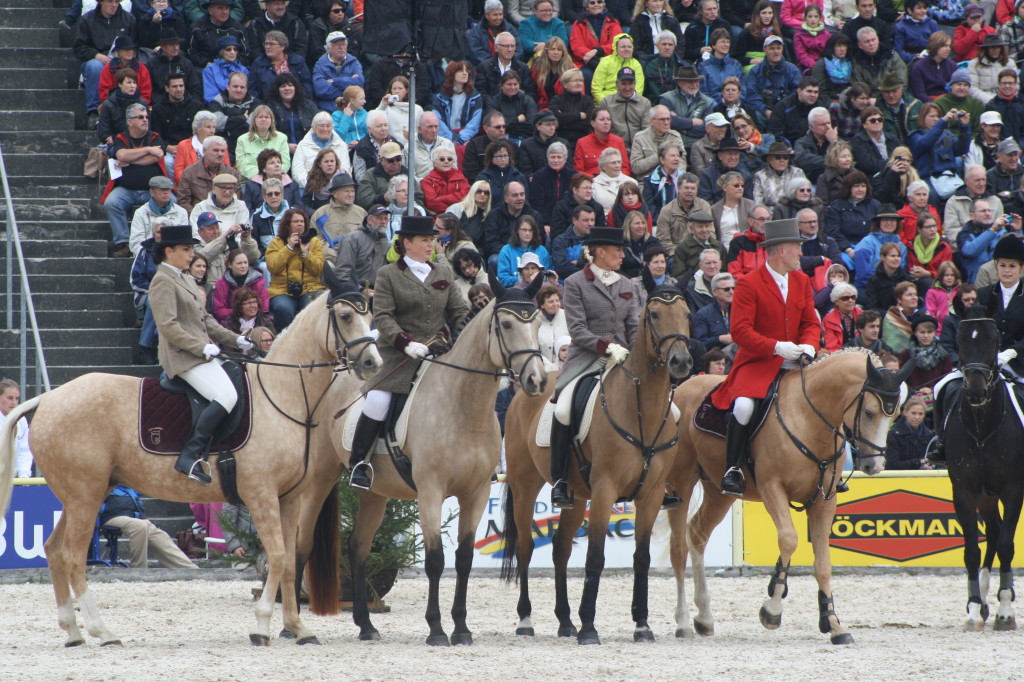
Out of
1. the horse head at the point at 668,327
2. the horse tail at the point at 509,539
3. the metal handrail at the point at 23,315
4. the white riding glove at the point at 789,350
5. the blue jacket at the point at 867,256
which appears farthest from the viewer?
the blue jacket at the point at 867,256

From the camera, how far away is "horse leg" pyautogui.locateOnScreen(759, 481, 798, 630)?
10156 mm

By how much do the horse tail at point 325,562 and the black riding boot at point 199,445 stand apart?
123cm

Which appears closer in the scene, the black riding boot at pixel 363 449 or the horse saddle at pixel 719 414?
the black riding boot at pixel 363 449

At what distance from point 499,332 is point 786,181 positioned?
373 inches

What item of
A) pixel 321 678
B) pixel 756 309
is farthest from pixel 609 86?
pixel 321 678

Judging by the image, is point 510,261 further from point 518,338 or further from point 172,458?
point 172,458

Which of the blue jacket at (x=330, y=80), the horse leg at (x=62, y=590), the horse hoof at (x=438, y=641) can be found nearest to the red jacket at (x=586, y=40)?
Answer: the blue jacket at (x=330, y=80)

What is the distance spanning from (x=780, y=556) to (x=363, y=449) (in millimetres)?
3214

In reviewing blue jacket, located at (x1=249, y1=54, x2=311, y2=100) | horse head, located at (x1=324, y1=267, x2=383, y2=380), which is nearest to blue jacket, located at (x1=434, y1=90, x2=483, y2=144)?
blue jacket, located at (x1=249, y1=54, x2=311, y2=100)

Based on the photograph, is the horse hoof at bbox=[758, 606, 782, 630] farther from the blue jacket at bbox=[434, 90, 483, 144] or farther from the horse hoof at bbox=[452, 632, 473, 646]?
the blue jacket at bbox=[434, 90, 483, 144]

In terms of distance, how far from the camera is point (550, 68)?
1998 centimetres

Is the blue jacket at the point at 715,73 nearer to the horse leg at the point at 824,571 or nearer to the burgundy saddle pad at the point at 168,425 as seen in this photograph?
the horse leg at the point at 824,571

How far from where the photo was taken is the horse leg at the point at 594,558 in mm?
10055

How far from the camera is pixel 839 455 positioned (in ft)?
34.8
